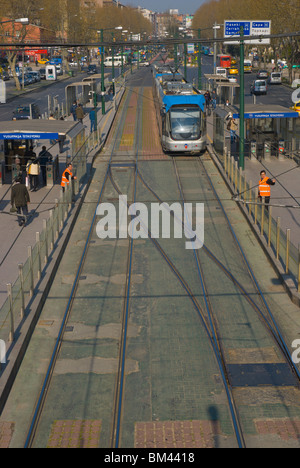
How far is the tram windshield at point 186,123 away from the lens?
31719mm

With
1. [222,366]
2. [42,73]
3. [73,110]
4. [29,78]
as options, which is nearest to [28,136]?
[222,366]

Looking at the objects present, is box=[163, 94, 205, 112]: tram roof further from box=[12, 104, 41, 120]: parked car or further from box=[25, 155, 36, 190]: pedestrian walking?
box=[12, 104, 41, 120]: parked car

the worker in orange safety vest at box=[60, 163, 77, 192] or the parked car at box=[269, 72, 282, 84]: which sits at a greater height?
the parked car at box=[269, 72, 282, 84]

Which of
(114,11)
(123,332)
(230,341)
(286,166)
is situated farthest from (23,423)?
(114,11)

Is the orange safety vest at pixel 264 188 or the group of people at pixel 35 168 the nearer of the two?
the orange safety vest at pixel 264 188

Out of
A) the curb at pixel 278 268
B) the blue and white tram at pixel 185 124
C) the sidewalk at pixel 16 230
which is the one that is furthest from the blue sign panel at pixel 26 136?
the blue and white tram at pixel 185 124

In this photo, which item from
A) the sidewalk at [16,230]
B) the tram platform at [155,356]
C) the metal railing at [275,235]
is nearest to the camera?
the tram platform at [155,356]

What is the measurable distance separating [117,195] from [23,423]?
1577 centimetres

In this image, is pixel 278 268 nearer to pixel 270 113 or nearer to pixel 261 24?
pixel 270 113

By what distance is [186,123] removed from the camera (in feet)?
104

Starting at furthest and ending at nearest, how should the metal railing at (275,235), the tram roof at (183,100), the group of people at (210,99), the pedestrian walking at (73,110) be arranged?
the group of people at (210,99) → the pedestrian walking at (73,110) → the tram roof at (183,100) → the metal railing at (275,235)

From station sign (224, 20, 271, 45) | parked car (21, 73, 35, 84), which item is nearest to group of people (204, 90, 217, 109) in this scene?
station sign (224, 20, 271, 45)

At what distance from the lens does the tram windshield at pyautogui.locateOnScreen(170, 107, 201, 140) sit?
3172 cm

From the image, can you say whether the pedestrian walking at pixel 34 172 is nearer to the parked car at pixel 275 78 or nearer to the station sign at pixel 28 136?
the station sign at pixel 28 136
